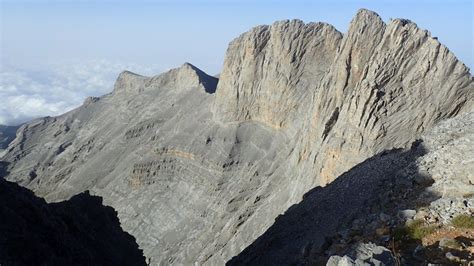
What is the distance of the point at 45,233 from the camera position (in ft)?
80.1

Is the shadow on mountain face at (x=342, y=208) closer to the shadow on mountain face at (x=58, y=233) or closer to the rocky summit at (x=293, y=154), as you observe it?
the rocky summit at (x=293, y=154)

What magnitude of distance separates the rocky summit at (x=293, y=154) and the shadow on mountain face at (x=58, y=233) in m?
10.7

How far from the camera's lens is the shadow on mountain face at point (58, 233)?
2180 cm

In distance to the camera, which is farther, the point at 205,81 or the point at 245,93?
the point at 205,81

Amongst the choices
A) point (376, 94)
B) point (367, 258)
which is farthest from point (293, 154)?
point (367, 258)

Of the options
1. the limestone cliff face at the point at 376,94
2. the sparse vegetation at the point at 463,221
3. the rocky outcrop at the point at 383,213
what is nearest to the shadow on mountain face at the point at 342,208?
the rocky outcrop at the point at 383,213

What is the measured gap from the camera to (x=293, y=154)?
75.4 meters

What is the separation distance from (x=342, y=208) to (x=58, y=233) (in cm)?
1891

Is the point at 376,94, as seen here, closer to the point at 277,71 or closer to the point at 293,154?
the point at 293,154

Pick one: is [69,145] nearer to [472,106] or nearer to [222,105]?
[222,105]

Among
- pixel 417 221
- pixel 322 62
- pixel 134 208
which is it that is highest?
pixel 322 62

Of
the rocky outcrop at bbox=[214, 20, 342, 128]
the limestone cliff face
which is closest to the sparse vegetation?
the limestone cliff face

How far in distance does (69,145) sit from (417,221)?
130 m

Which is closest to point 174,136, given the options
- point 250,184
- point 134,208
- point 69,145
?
point 134,208
